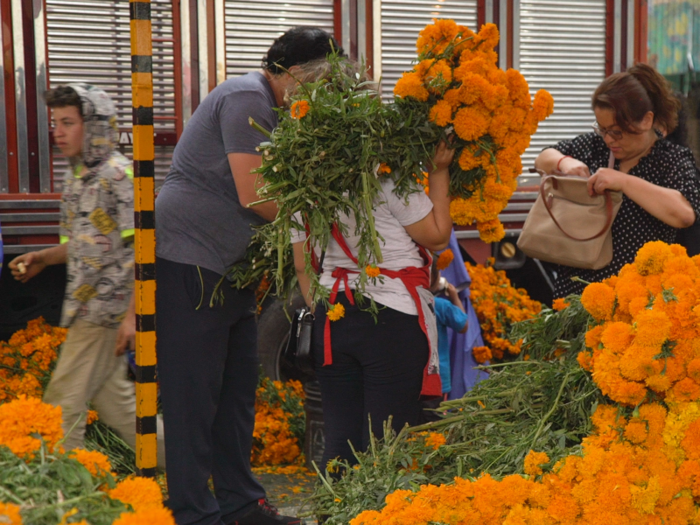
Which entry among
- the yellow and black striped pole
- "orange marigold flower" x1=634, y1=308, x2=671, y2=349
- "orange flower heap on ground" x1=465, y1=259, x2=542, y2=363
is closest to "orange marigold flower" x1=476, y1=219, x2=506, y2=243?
"orange marigold flower" x1=634, y1=308, x2=671, y2=349

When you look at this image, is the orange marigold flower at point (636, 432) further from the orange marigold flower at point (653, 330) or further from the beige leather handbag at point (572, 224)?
the beige leather handbag at point (572, 224)

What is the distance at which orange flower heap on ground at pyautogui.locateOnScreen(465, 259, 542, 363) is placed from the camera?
17.3 feet

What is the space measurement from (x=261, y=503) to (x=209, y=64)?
2.78 metres

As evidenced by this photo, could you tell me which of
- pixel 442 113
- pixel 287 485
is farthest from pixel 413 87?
pixel 287 485

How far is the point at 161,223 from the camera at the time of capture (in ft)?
9.76

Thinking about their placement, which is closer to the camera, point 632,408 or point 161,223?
point 632,408

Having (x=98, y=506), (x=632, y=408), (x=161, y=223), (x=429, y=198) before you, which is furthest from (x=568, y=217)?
(x=98, y=506)

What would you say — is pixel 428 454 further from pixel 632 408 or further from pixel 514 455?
pixel 632 408

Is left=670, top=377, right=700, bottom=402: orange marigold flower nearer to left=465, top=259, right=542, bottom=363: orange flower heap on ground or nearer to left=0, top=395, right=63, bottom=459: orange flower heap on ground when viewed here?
left=0, top=395, right=63, bottom=459: orange flower heap on ground

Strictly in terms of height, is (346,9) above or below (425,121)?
above

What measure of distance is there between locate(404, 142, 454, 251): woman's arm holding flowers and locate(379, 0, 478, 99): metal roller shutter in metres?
2.83

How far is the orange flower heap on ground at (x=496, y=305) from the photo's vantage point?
5.26 m

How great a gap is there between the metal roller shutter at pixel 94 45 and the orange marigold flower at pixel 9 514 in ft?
12.2

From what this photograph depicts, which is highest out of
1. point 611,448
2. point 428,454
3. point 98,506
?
point 98,506
